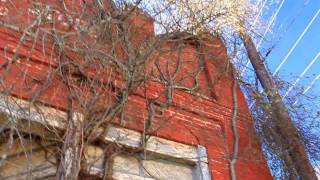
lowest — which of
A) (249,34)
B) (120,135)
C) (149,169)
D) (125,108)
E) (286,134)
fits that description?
(149,169)

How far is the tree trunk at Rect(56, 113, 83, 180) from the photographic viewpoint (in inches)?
216

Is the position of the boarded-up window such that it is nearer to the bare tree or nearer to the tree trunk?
the tree trunk

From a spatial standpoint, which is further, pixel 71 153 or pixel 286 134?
pixel 286 134

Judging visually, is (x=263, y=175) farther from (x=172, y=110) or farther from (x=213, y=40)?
(x=213, y=40)

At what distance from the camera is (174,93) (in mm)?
7746

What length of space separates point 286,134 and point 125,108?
2972mm

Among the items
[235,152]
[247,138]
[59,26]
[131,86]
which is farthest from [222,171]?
[59,26]

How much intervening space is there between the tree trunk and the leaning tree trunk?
3707mm

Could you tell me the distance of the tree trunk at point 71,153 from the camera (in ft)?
18.0

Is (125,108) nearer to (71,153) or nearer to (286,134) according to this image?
(71,153)

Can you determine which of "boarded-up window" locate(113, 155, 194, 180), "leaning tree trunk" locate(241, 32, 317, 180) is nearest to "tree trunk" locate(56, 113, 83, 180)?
"boarded-up window" locate(113, 155, 194, 180)

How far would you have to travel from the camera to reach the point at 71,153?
5.66 metres

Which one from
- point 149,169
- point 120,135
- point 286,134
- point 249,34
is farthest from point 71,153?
point 249,34

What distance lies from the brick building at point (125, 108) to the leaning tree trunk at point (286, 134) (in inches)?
23.8
